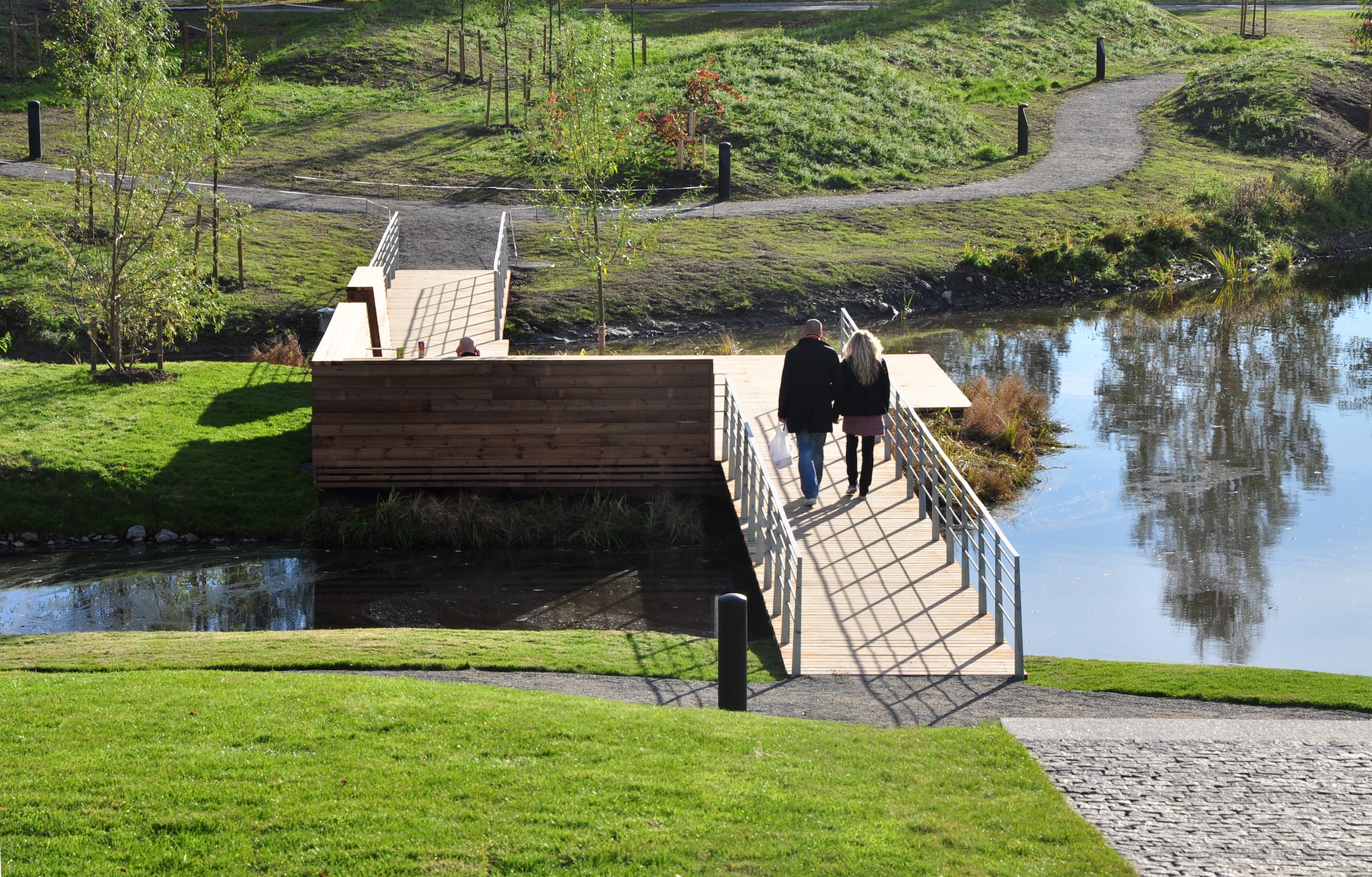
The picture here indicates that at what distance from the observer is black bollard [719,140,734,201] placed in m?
33.2

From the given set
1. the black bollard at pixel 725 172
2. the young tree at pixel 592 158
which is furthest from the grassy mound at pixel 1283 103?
the young tree at pixel 592 158

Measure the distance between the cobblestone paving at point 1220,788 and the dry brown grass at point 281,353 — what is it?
16.4 metres

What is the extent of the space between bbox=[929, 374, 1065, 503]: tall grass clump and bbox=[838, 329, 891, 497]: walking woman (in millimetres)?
4536

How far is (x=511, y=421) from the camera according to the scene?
655 inches

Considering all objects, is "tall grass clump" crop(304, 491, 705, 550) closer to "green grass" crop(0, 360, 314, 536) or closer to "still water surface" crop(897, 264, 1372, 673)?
"green grass" crop(0, 360, 314, 536)

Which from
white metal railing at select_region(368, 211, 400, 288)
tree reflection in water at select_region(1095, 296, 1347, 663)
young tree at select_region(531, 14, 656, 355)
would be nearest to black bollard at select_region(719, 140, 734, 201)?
young tree at select_region(531, 14, 656, 355)

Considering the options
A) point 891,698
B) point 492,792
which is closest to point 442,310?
point 891,698

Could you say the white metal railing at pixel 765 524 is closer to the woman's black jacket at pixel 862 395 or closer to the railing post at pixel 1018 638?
the woman's black jacket at pixel 862 395

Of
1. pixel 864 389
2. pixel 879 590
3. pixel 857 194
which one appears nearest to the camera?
pixel 879 590

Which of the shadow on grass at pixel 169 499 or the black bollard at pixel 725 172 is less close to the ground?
the black bollard at pixel 725 172

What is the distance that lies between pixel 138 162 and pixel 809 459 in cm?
1147

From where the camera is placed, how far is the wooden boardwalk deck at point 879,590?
10.5 metres

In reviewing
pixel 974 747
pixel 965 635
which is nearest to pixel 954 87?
pixel 965 635

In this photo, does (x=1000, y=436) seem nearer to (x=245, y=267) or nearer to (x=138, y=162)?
(x=138, y=162)
